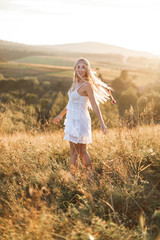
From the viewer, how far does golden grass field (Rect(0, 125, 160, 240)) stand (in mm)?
2111

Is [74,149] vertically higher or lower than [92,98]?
lower

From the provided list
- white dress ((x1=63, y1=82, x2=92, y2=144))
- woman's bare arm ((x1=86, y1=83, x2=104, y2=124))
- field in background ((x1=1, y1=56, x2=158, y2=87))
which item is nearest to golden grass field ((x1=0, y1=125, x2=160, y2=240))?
white dress ((x1=63, y1=82, x2=92, y2=144))

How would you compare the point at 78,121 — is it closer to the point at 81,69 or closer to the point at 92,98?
the point at 92,98

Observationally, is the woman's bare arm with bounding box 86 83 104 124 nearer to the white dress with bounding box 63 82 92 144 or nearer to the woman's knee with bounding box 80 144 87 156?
the white dress with bounding box 63 82 92 144

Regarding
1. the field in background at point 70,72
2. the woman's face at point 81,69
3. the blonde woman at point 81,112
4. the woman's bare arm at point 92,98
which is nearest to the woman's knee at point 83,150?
the blonde woman at point 81,112

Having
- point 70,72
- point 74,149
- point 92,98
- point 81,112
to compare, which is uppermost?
point 70,72

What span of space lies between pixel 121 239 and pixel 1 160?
107 inches

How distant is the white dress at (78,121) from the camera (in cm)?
343

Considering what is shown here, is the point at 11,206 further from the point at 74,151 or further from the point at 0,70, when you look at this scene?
the point at 0,70

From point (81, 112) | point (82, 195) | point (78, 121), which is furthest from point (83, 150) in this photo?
point (82, 195)

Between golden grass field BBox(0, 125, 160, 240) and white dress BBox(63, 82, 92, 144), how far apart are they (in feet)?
1.45

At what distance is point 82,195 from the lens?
3.02 metres

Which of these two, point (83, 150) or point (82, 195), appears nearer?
point (82, 195)

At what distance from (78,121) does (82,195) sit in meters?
1.07
